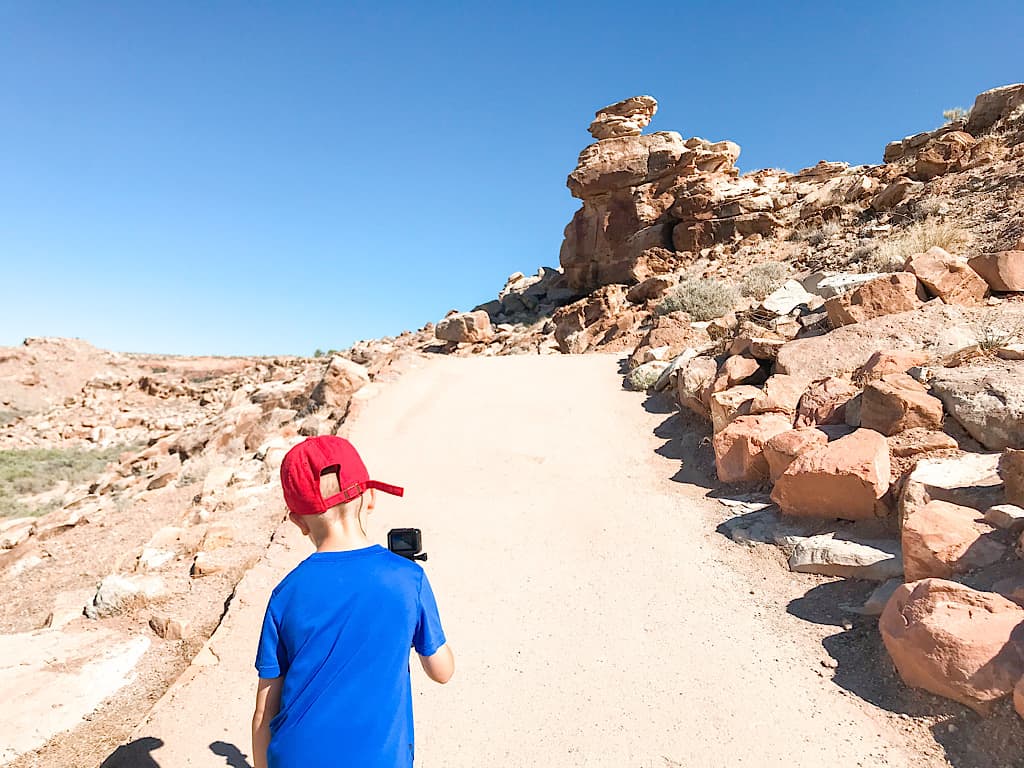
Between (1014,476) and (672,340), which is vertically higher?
(672,340)

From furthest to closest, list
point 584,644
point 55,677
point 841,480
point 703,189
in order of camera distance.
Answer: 1. point 703,189
2. point 841,480
3. point 55,677
4. point 584,644

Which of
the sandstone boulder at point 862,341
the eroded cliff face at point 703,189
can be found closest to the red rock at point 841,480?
the sandstone boulder at point 862,341

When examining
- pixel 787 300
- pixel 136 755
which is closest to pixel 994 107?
pixel 787 300

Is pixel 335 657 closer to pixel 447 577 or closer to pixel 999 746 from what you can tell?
pixel 999 746

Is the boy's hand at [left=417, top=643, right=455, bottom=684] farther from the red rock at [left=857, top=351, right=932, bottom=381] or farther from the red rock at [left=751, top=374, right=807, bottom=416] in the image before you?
the red rock at [left=857, top=351, right=932, bottom=381]

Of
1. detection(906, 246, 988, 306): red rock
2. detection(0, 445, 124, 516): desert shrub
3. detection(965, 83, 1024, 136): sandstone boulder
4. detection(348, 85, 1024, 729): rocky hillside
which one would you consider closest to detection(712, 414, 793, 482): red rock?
detection(348, 85, 1024, 729): rocky hillside

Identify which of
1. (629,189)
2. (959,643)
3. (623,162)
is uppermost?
(623,162)

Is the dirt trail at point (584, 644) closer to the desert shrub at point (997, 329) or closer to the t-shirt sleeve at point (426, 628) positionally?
the t-shirt sleeve at point (426, 628)

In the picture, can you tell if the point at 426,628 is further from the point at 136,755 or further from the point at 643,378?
the point at 643,378

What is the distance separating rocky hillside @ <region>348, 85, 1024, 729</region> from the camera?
3092 mm

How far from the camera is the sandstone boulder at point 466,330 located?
20547mm

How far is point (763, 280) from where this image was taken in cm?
1517

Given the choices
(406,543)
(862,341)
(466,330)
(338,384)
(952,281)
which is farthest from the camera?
(466,330)

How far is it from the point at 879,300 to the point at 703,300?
697 centimetres
